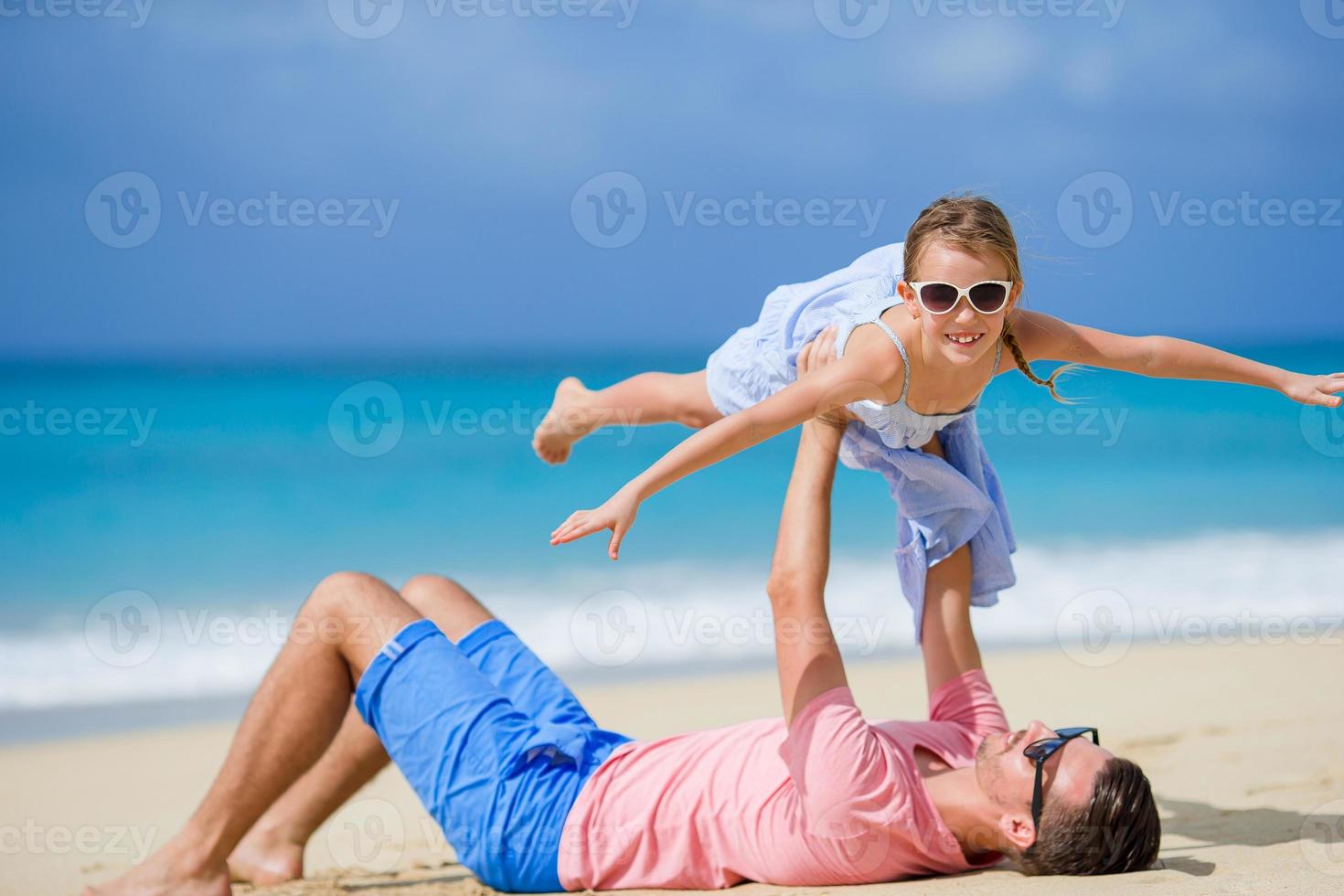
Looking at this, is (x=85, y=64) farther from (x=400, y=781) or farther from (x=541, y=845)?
(x=541, y=845)

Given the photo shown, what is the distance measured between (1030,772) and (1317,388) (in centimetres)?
145

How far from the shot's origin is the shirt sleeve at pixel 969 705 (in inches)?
131

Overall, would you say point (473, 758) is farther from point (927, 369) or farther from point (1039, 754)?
point (927, 369)

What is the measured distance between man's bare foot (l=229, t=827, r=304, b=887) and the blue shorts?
1.92 ft

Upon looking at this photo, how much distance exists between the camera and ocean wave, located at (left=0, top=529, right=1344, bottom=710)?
6.80m

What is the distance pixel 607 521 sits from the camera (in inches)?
110

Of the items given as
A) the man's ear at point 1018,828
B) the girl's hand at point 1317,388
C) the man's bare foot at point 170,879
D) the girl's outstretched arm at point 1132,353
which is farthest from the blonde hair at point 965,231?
the man's bare foot at point 170,879

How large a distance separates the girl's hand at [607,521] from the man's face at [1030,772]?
104cm

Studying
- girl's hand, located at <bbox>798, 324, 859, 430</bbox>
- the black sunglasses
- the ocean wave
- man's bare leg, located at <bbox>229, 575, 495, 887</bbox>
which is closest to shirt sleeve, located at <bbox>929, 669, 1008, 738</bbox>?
the black sunglasses

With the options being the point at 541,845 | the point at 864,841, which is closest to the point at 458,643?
the point at 541,845

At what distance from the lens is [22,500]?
37.7 ft

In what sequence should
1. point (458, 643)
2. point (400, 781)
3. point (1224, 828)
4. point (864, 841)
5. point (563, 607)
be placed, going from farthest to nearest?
1. point (563, 607)
2. point (400, 781)
3. point (1224, 828)
4. point (458, 643)
5. point (864, 841)

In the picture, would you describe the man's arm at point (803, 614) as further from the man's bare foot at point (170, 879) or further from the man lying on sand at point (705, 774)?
the man's bare foot at point (170, 879)

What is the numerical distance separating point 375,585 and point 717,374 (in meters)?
1.48
